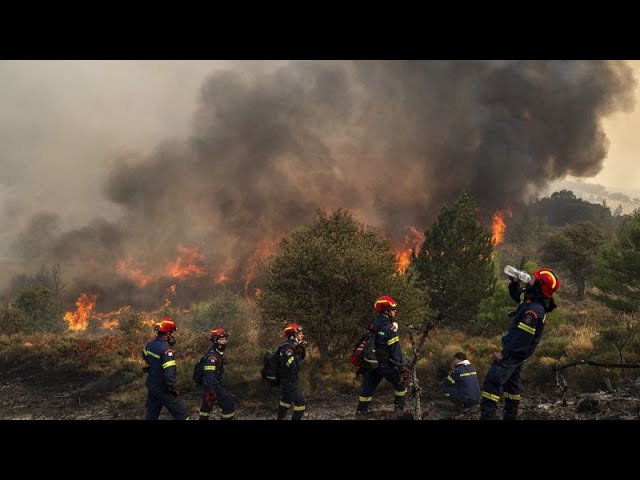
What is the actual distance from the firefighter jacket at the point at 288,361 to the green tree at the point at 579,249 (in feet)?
118

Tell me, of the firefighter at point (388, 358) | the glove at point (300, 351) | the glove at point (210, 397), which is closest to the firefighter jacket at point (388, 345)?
the firefighter at point (388, 358)

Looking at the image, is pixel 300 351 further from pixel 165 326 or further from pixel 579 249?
pixel 579 249

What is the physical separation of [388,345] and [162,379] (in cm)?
435

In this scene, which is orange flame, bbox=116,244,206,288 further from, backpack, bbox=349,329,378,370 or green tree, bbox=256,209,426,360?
backpack, bbox=349,329,378,370

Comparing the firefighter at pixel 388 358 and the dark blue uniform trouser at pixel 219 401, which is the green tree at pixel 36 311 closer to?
the dark blue uniform trouser at pixel 219 401

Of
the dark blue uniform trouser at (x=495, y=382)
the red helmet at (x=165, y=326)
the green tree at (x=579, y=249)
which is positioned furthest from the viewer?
the green tree at (x=579, y=249)

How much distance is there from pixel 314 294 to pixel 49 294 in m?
27.3

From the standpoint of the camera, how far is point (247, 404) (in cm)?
1024

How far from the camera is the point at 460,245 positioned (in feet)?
77.2

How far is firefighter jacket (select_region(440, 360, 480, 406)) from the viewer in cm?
775

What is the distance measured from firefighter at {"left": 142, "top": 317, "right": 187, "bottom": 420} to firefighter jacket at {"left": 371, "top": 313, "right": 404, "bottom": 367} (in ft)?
12.8

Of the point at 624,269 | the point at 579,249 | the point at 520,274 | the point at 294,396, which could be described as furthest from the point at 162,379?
the point at 579,249

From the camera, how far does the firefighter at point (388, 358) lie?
784 cm

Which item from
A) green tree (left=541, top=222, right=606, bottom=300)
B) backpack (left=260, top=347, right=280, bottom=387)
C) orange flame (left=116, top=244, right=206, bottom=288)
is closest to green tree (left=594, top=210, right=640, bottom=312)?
backpack (left=260, top=347, right=280, bottom=387)
